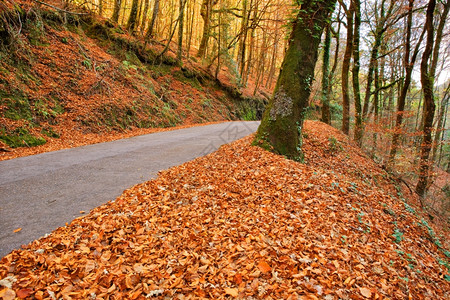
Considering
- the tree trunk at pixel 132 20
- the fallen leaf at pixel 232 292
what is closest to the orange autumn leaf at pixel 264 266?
the fallen leaf at pixel 232 292

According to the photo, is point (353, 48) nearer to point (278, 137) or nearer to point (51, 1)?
point (278, 137)

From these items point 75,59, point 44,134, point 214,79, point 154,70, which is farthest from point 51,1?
point 214,79

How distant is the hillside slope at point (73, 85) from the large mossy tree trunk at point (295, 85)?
584cm

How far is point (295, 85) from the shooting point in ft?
20.8

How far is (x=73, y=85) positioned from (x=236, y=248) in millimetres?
9450

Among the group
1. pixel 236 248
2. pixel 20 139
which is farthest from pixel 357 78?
pixel 20 139

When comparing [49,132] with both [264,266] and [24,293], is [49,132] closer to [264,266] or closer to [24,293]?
[24,293]

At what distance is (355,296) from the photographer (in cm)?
217

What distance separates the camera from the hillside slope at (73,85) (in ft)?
22.3

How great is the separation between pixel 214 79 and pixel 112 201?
60.8ft

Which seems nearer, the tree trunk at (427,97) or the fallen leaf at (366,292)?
the fallen leaf at (366,292)

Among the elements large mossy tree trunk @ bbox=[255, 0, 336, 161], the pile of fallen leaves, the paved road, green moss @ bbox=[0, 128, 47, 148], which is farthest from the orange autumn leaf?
green moss @ bbox=[0, 128, 47, 148]

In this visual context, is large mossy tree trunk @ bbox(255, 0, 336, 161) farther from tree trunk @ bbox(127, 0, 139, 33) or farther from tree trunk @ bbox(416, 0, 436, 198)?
tree trunk @ bbox(127, 0, 139, 33)

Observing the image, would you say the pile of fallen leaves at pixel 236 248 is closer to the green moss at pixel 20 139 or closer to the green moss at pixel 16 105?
the green moss at pixel 20 139
